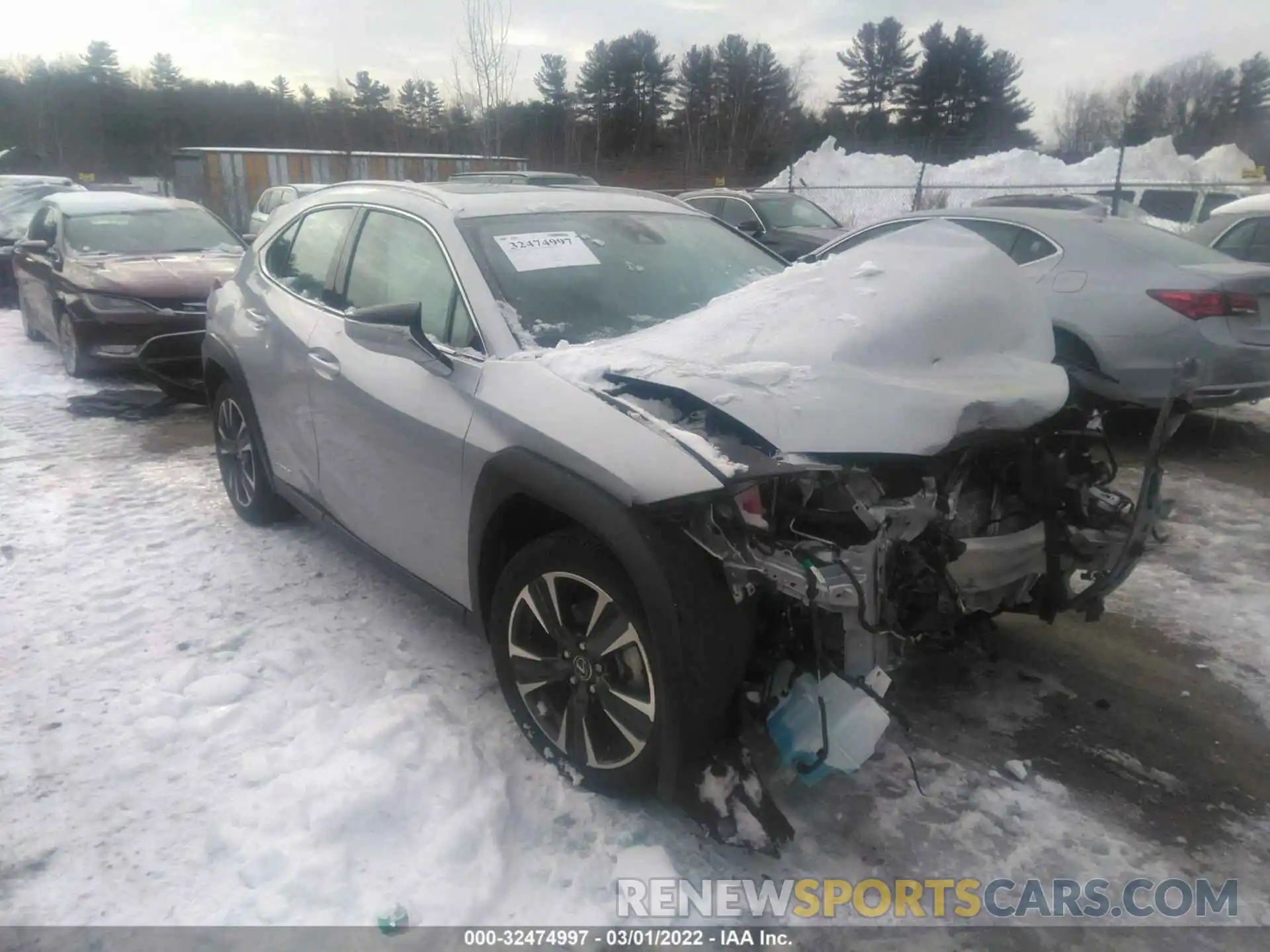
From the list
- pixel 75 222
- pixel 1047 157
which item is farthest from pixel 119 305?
pixel 1047 157

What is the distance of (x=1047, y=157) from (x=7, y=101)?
5553 cm

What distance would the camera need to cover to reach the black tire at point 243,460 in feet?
14.3

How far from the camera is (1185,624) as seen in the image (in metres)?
3.80

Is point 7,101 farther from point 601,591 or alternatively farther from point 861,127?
point 601,591

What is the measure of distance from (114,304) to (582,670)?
705cm

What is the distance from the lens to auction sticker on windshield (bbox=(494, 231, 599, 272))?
3166 mm

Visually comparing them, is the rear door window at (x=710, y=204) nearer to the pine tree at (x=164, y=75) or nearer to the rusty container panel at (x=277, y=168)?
the rusty container panel at (x=277, y=168)

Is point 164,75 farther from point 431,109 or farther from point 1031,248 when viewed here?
point 1031,248

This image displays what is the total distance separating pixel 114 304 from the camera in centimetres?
764

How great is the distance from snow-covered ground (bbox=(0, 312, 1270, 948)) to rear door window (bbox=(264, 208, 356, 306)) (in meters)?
1.37

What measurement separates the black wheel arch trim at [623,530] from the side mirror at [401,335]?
1.58 ft

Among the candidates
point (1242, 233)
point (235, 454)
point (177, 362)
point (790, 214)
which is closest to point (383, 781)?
point (235, 454)

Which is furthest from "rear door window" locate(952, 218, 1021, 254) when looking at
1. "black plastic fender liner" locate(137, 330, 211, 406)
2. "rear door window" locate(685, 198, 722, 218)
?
"rear door window" locate(685, 198, 722, 218)

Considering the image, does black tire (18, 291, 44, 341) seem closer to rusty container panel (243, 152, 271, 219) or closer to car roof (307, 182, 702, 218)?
car roof (307, 182, 702, 218)
